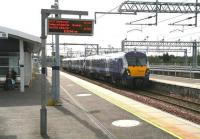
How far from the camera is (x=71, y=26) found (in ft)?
49.6

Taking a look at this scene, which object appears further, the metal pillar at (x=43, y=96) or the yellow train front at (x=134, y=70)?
the yellow train front at (x=134, y=70)

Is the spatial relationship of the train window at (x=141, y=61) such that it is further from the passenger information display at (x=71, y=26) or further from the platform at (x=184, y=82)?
the passenger information display at (x=71, y=26)

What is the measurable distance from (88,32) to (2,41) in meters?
13.6

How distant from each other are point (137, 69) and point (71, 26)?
18.2m

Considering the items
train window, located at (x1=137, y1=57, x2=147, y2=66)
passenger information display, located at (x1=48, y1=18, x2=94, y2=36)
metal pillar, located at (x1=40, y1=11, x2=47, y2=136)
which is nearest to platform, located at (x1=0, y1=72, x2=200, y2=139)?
metal pillar, located at (x1=40, y1=11, x2=47, y2=136)

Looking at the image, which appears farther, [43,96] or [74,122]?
[74,122]

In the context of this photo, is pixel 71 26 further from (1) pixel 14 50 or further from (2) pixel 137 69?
(2) pixel 137 69

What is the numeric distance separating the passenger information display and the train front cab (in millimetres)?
17522

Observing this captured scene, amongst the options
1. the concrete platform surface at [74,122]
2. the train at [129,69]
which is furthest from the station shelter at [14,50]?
the train at [129,69]

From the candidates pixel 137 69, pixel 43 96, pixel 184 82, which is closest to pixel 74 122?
pixel 43 96

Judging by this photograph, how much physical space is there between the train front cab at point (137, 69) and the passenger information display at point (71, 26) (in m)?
17.5

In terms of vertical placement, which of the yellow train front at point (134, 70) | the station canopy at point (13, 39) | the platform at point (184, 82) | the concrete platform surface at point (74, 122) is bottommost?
the concrete platform surface at point (74, 122)

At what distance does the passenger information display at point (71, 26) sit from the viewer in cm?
1499

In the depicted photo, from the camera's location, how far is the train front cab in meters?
32.6
